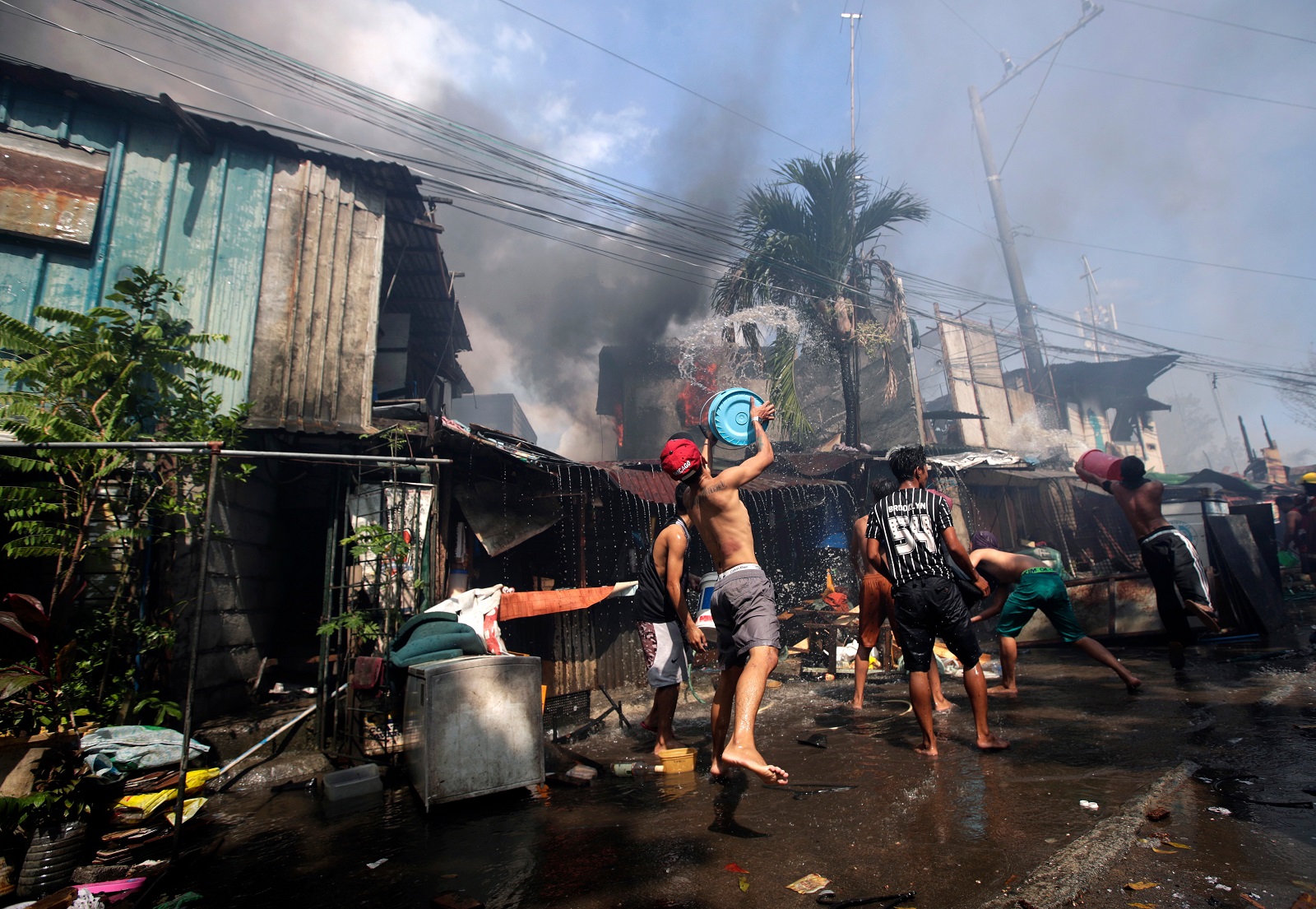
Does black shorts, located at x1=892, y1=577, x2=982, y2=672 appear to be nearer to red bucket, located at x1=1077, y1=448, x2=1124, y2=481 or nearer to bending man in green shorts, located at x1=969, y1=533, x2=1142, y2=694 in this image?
bending man in green shorts, located at x1=969, y1=533, x2=1142, y2=694

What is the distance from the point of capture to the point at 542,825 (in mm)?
3412

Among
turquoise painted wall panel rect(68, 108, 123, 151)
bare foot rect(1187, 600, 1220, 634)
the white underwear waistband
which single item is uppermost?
turquoise painted wall panel rect(68, 108, 123, 151)

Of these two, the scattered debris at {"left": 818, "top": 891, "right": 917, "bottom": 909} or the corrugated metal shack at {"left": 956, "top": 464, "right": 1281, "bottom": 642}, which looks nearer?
the scattered debris at {"left": 818, "top": 891, "right": 917, "bottom": 909}

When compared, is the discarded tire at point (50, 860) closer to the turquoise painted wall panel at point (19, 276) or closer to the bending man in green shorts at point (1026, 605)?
the bending man in green shorts at point (1026, 605)

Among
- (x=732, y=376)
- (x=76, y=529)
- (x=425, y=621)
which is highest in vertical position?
(x=732, y=376)

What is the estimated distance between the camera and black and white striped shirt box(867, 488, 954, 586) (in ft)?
13.4

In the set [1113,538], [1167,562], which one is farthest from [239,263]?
[1113,538]

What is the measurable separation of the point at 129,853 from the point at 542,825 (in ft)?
8.59

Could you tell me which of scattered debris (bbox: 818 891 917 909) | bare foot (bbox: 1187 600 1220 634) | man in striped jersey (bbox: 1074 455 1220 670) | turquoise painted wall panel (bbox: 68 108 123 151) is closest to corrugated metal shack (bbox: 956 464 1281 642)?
man in striped jersey (bbox: 1074 455 1220 670)

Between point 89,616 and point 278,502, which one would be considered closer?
point 89,616

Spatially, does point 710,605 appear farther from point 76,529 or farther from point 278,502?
point 278,502

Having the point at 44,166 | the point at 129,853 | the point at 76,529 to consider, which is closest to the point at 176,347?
the point at 76,529

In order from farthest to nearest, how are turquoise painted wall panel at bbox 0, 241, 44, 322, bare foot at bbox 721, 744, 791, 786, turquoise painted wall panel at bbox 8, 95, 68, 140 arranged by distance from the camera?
turquoise painted wall panel at bbox 8, 95, 68, 140 < turquoise painted wall panel at bbox 0, 241, 44, 322 < bare foot at bbox 721, 744, 791, 786

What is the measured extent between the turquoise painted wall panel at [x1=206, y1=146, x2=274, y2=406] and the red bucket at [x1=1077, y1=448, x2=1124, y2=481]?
426 inches
